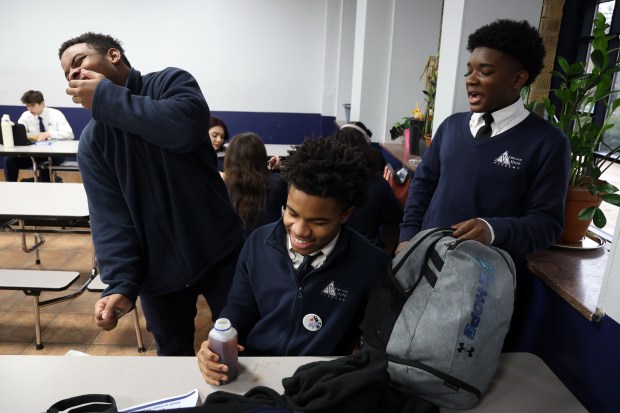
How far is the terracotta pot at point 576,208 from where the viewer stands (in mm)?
1550

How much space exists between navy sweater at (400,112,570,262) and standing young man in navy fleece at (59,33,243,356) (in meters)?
0.80

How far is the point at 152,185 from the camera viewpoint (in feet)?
4.71

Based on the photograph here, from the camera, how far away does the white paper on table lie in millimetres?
976

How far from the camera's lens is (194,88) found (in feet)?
4.76

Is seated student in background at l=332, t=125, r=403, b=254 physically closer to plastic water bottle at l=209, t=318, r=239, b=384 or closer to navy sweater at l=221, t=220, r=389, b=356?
navy sweater at l=221, t=220, r=389, b=356

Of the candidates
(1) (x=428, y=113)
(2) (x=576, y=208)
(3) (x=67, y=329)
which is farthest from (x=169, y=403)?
(1) (x=428, y=113)

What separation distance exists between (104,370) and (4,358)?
10.9 inches

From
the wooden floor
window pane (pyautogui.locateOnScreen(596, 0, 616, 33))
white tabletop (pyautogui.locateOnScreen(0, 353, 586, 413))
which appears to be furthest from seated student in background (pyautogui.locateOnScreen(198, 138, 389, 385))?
window pane (pyautogui.locateOnScreen(596, 0, 616, 33))

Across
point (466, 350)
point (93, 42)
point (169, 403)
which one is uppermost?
point (93, 42)

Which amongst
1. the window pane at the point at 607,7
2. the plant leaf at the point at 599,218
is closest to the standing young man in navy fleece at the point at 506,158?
the plant leaf at the point at 599,218

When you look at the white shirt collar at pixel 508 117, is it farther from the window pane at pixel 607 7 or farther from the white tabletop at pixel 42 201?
the white tabletop at pixel 42 201

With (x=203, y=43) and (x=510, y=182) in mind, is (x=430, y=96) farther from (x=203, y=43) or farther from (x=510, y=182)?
(x=203, y=43)

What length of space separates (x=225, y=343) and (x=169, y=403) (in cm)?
17

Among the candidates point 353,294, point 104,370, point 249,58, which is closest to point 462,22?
point 353,294
